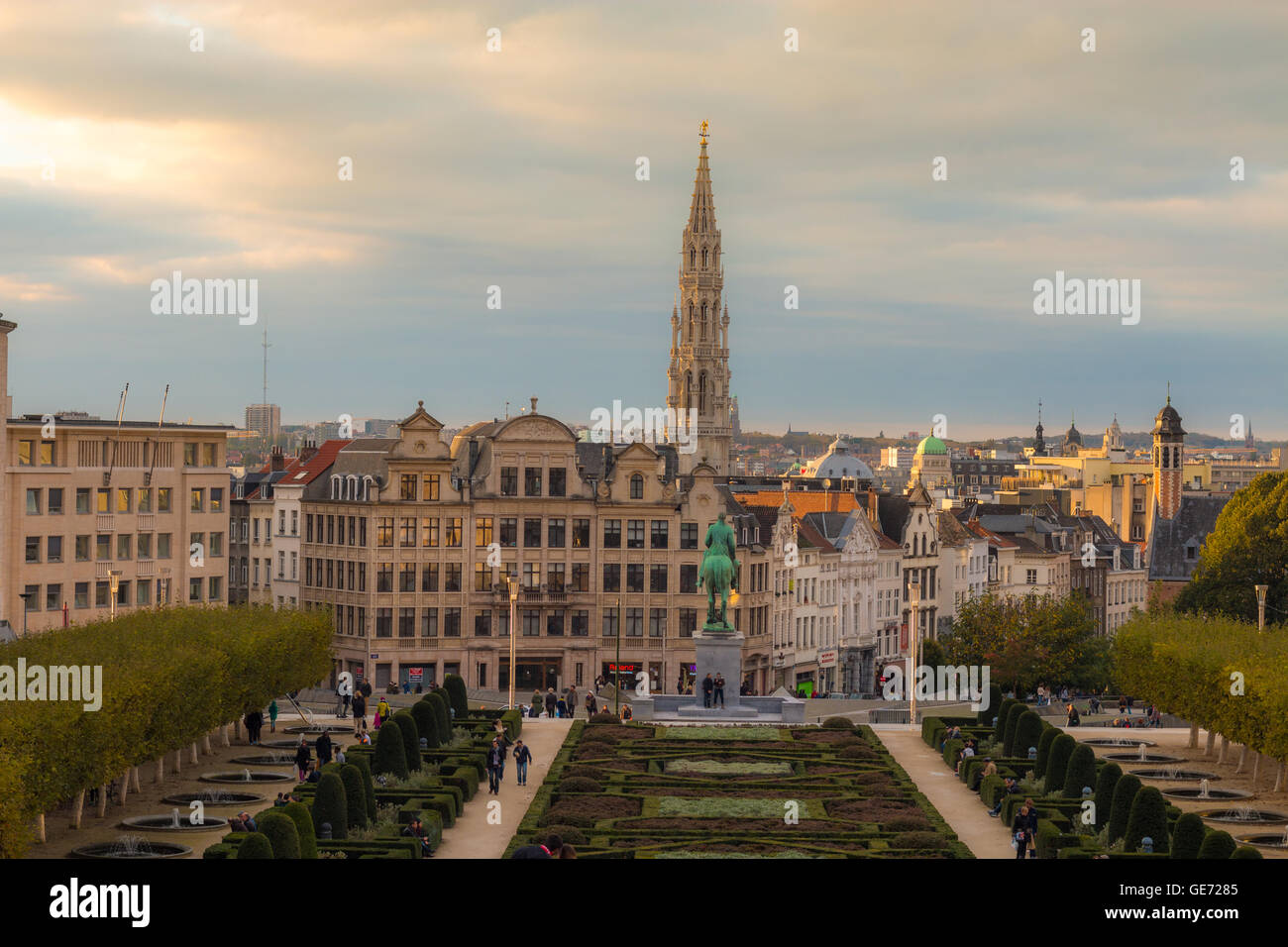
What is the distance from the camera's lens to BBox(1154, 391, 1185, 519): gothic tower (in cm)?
17725

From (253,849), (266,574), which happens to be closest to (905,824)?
(253,849)

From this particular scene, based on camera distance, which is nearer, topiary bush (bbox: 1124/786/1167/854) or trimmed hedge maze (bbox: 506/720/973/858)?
topiary bush (bbox: 1124/786/1167/854)

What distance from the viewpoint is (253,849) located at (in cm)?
3769

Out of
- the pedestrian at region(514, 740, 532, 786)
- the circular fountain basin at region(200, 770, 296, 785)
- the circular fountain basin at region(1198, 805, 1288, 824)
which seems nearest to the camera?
the circular fountain basin at region(1198, 805, 1288, 824)

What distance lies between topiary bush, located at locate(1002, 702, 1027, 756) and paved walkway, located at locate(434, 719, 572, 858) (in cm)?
1660

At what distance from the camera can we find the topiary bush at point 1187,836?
42531 mm

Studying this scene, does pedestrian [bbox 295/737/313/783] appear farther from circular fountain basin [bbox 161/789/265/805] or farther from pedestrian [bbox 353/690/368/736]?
pedestrian [bbox 353/690/368/736]

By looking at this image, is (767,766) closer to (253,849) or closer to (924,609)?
(253,849)

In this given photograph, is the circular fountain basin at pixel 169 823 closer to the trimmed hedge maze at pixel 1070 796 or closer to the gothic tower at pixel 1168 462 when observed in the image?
the trimmed hedge maze at pixel 1070 796

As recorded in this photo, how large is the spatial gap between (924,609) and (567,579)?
3681 cm

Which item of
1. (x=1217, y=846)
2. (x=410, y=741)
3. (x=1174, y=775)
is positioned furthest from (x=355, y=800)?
(x=1174, y=775)

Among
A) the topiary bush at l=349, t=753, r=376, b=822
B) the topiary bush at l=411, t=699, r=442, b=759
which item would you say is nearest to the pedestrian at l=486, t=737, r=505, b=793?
the topiary bush at l=411, t=699, r=442, b=759
